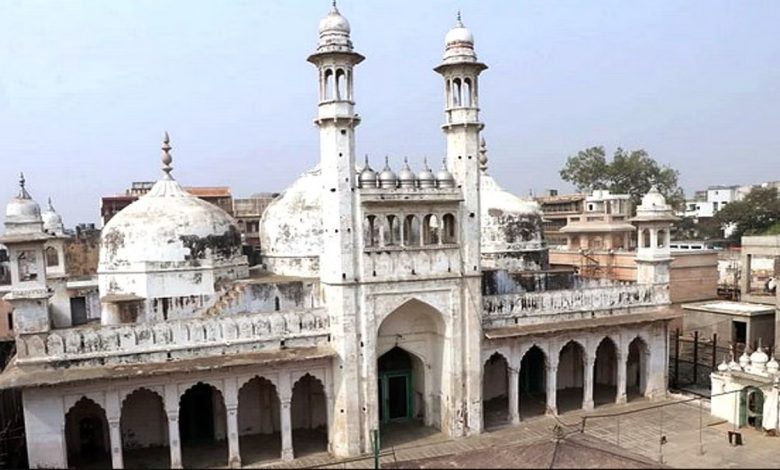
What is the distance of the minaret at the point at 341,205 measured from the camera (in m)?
15.5

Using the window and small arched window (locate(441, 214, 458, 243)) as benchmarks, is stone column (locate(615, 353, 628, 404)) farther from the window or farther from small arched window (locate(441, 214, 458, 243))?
the window

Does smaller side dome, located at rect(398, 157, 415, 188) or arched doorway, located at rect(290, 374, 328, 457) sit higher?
smaller side dome, located at rect(398, 157, 415, 188)

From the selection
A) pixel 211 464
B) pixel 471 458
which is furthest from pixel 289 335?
pixel 471 458

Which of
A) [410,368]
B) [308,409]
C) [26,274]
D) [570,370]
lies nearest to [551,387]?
[570,370]

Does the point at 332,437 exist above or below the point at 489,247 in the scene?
below

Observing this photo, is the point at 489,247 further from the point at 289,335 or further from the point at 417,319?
the point at 289,335

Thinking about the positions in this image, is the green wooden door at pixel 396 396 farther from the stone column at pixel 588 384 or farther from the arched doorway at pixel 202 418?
the stone column at pixel 588 384

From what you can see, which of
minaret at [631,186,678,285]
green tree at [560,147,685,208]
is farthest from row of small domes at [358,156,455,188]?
green tree at [560,147,685,208]

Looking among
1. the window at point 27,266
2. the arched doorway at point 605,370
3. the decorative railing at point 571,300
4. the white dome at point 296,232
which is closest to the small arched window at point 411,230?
the decorative railing at point 571,300

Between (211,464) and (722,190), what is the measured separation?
90.2 m

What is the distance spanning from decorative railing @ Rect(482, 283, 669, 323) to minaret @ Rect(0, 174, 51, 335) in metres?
10.9

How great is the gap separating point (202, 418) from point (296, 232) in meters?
6.25

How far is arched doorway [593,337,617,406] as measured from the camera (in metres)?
21.2

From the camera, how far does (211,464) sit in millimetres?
15406
